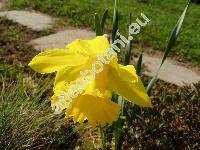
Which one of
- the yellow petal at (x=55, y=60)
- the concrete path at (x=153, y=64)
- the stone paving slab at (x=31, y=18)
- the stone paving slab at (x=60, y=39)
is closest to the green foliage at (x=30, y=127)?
the yellow petal at (x=55, y=60)

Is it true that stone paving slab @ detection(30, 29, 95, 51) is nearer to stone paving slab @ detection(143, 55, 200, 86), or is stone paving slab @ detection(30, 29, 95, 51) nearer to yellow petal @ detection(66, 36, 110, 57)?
stone paving slab @ detection(143, 55, 200, 86)

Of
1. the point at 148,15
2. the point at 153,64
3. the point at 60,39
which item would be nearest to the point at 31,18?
the point at 60,39

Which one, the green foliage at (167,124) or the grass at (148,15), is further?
the grass at (148,15)

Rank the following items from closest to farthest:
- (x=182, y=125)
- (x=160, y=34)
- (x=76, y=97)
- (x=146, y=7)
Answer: (x=76, y=97), (x=182, y=125), (x=160, y=34), (x=146, y=7)

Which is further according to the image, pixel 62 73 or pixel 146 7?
pixel 146 7

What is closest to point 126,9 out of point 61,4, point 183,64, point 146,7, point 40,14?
point 146,7

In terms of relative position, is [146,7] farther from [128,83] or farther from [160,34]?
[128,83]

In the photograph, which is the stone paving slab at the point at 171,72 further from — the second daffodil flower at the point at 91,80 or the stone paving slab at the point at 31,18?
the second daffodil flower at the point at 91,80
